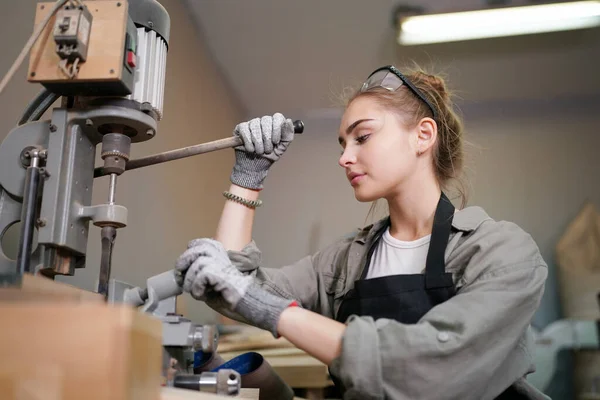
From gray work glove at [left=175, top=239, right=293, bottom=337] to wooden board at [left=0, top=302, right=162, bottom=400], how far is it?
37 centimetres

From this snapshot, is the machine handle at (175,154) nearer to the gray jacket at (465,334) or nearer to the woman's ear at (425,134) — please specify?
the gray jacket at (465,334)

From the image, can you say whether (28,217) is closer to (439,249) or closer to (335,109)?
(439,249)

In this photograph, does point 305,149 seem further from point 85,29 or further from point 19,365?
point 19,365

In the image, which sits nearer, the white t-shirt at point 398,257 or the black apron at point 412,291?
the black apron at point 412,291

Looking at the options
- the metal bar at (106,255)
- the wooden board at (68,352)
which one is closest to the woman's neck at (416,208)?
the metal bar at (106,255)

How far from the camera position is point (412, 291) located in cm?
118

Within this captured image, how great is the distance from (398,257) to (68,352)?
96cm

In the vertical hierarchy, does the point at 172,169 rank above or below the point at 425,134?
above

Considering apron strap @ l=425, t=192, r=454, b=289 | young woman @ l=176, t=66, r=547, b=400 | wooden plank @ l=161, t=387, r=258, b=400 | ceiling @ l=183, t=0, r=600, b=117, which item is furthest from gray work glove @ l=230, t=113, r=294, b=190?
ceiling @ l=183, t=0, r=600, b=117

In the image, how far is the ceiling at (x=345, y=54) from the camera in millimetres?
2650

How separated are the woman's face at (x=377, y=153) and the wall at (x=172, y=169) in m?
0.81

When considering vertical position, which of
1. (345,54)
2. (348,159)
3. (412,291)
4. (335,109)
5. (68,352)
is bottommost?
(68,352)

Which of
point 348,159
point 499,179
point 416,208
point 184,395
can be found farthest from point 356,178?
point 499,179

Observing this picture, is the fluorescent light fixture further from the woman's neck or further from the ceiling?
the woman's neck
